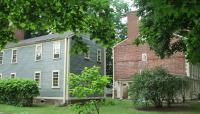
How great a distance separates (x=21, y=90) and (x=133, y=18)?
19.3 meters

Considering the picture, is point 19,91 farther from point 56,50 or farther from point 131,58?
point 131,58

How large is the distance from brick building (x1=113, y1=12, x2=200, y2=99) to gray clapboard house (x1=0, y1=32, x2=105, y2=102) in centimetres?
567

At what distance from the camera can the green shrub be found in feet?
94.9

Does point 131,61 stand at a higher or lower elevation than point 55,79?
higher

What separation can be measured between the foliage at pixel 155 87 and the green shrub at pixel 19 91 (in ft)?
29.9

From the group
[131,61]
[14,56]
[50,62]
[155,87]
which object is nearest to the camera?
[155,87]

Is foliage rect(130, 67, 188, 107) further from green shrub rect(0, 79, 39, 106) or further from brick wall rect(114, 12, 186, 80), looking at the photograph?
brick wall rect(114, 12, 186, 80)

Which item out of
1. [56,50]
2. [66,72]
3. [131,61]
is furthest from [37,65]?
[131,61]


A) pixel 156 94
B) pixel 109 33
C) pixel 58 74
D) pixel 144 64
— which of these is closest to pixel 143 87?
pixel 156 94

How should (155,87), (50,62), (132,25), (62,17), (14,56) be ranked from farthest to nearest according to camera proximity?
(132,25) < (14,56) < (50,62) < (155,87) < (62,17)

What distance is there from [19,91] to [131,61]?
55.0 feet

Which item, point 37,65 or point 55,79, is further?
point 37,65

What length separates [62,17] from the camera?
775 centimetres

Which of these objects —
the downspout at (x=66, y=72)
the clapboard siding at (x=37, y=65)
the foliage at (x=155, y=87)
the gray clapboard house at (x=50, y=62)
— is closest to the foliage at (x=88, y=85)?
the foliage at (x=155, y=87)
